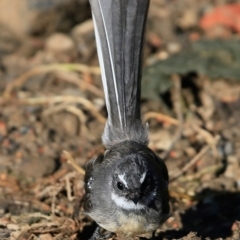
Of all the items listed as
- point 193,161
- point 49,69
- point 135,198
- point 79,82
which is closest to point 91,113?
point 79,82

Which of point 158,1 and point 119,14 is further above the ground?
point 119,14

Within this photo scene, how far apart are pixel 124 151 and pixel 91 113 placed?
8.40 ft

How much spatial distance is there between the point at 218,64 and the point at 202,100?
19.4 inches

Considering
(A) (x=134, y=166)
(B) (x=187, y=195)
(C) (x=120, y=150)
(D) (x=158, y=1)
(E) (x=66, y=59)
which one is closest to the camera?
(A) (x=134, y=166)

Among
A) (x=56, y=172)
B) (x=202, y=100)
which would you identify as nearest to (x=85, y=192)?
(x=56, y=172)

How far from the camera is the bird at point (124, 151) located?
6176mm

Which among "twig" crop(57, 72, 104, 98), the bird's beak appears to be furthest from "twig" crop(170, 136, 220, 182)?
the bird's beak

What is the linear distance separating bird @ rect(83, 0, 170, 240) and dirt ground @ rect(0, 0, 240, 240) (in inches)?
17.1

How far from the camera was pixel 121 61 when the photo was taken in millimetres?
6996

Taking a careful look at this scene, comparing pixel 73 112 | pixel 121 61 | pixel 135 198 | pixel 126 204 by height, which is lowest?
pixel 73 112

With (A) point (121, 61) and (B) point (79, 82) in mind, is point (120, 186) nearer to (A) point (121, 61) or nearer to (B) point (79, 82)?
(A) point (121, 61)

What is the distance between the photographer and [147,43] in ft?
33.4

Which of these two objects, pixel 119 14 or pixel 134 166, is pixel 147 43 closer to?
pixel 119 14

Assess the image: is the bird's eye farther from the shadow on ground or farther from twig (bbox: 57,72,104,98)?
twig (bbox: 57,72,104,98)
